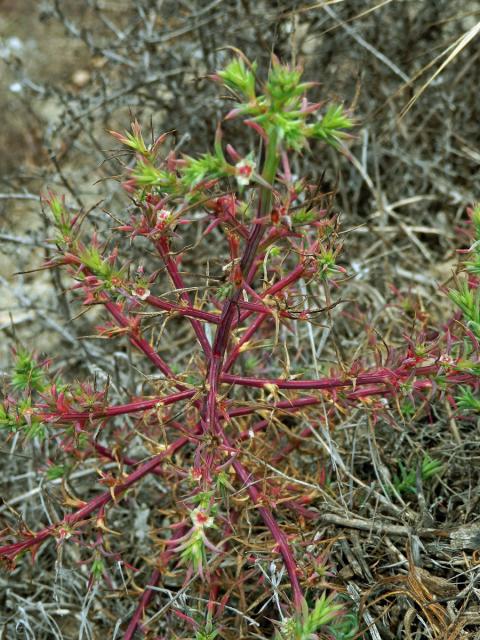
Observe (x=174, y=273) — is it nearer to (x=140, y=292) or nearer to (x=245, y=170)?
(x=140, y=292)

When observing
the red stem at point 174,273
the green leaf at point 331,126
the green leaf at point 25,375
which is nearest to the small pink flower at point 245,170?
the green leaf at point 331,126

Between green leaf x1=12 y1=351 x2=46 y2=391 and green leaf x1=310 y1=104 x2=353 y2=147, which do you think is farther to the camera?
green leaf x1=12 y1=351 x2=46 y2=391

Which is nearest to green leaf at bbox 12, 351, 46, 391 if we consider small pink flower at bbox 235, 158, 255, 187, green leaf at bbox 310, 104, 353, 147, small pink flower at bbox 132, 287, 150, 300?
small pink flower at bbox 132, 287, 150, 300

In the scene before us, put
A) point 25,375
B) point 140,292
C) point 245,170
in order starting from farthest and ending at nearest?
point 25,375, point 140,292, point 245,170

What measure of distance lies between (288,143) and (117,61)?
2.09 meters

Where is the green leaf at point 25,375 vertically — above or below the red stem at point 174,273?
below

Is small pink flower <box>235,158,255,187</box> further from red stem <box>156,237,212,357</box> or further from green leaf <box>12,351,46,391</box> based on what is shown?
green leaf <box>12,351,46,391</box>

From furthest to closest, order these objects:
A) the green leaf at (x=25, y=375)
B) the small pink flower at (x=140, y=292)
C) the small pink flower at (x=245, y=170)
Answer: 1. the green leaf at (x=25, y=375)
2. the small pink flower at (x=140, y=292)
3. the small pink flower at (x=245, y=170)

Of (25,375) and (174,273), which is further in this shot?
(25,375)

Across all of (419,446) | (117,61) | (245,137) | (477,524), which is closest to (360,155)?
(245,137)

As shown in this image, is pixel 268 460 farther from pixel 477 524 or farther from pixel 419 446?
pixel 477 524

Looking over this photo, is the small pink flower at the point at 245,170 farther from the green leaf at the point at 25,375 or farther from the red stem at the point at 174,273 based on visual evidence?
the green leaf at the point at 25,375

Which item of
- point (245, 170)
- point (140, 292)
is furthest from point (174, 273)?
point (245, 170)

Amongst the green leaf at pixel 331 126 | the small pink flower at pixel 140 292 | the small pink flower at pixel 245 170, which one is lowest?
the small pink flower at pixel 140 292
